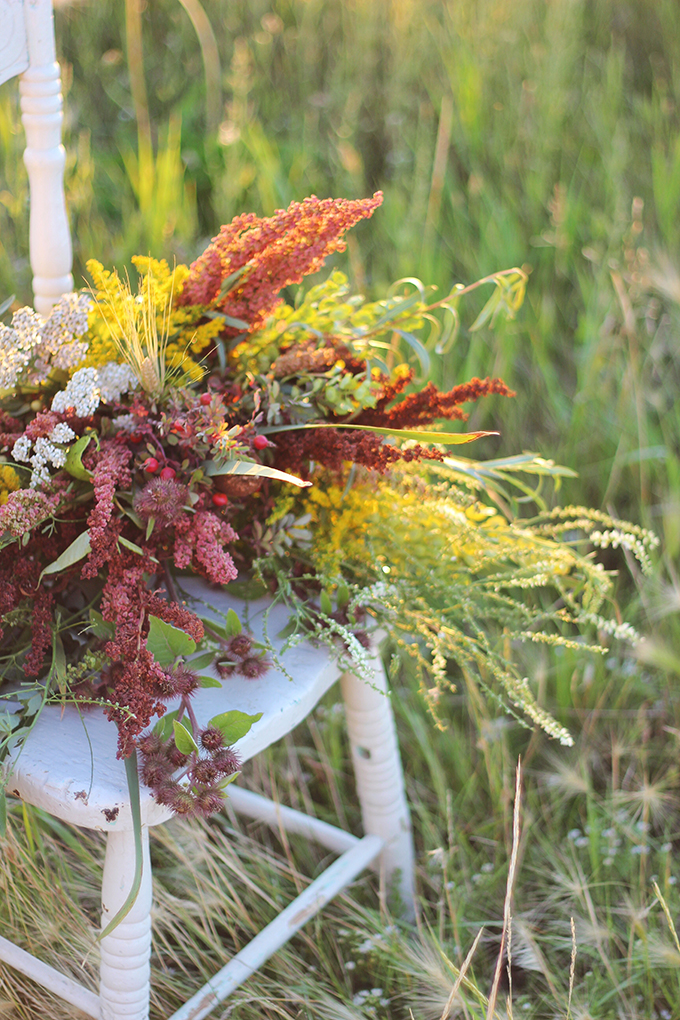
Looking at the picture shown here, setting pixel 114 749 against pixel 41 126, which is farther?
pixel 41 126

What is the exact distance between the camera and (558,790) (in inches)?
47.0

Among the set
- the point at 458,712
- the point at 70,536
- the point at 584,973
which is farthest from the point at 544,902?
the point at 70,536

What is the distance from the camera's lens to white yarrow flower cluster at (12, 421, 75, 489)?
63 cm

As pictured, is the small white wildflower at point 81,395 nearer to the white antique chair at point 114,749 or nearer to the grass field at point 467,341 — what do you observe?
the white antique chair at point 114,749

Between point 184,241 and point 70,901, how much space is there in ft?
3.08

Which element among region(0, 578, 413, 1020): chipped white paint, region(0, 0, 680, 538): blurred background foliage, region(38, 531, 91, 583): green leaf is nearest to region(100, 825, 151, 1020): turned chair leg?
region(0, 578, 413, 1020): chipped white paint

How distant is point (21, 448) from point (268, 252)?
24cm

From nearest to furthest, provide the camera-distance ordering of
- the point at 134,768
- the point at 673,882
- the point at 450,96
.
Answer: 1. the point at 134,768
2. the point at 673,882
3. the point at 450,96

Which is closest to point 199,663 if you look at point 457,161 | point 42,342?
point 42,342

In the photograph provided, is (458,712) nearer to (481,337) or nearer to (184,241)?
(481,337)

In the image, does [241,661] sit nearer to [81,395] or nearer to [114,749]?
[114,749]

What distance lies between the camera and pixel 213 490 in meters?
0.69

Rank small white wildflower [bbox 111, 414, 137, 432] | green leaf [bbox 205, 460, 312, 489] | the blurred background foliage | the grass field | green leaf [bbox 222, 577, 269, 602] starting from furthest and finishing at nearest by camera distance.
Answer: the blurred background foliage < the grass field < green leaf [bbox 222, 577, 269, 602] < small white wildflower [bbox 111, 414, 137, 432] < green leaf [bbox 205, 460, 312, 489]

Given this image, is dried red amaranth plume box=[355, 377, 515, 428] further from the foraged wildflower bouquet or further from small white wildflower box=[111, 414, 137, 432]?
small white wildflower box=[111, 414, 137, 432]
